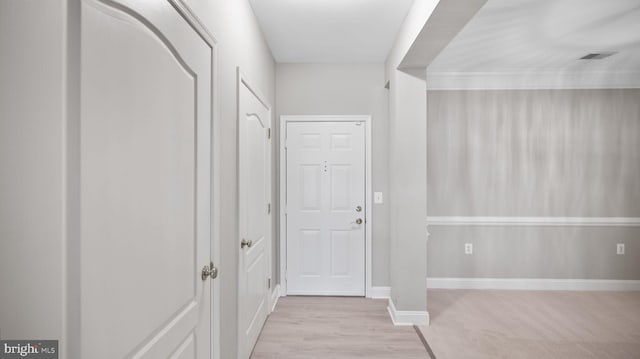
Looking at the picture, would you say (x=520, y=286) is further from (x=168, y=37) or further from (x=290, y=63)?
(x=168, y=37)

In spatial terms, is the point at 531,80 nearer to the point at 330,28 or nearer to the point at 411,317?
the point at 330,28

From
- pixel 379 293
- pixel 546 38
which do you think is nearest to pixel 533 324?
pixel 379 293

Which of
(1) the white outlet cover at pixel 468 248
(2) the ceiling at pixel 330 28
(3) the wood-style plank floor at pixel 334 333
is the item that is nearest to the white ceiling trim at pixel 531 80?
(2) the ceiling at pixel 330 28

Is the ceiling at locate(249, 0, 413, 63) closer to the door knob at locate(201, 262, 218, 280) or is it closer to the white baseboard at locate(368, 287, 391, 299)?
the door knob at locate(201, 262, 218, 280)

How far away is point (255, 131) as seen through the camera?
8.28 ft

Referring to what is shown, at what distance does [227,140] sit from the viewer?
1.81m

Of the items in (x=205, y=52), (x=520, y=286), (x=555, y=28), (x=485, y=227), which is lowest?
(x=520, y=286)

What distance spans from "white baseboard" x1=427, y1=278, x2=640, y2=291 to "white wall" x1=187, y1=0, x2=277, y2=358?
2.73 meters

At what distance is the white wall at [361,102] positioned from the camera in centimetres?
353

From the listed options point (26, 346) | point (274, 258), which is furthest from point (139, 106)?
point (274, 258)

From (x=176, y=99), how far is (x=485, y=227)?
3.71 m

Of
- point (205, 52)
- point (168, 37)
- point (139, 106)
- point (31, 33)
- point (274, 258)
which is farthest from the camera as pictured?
point (274, 258)

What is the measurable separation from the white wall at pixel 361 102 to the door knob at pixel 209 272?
88.6 inches

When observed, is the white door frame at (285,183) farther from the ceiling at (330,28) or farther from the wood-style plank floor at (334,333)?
the ceiling at (330,28)
